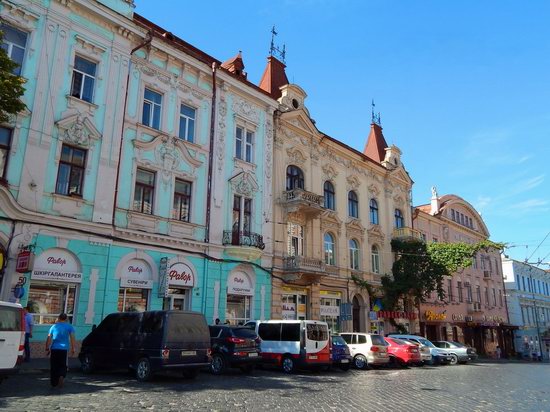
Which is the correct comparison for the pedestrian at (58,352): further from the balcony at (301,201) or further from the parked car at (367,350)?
the balcony at (301,201)

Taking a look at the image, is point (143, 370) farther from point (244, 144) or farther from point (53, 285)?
point (244, 144)

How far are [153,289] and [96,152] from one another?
6173 millimetres

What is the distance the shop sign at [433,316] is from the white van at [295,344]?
78.8 ft

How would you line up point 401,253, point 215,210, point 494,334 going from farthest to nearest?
point 494,334 < point 401,253 < point 215,210

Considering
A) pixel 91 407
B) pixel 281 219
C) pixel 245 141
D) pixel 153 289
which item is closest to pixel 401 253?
pixel 281 219

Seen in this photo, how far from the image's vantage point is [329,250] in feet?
102

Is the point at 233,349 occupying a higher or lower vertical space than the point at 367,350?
higher

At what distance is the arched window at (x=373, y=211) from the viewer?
3596 cm

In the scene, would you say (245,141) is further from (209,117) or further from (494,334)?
(494,334)

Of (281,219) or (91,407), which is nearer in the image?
(91,407)

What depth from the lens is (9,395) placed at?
952 cm

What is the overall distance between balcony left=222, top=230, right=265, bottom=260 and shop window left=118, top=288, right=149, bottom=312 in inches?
189

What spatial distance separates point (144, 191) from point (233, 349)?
8.99 meters

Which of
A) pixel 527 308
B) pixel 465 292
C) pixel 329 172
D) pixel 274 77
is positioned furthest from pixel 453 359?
pixel 527 308
